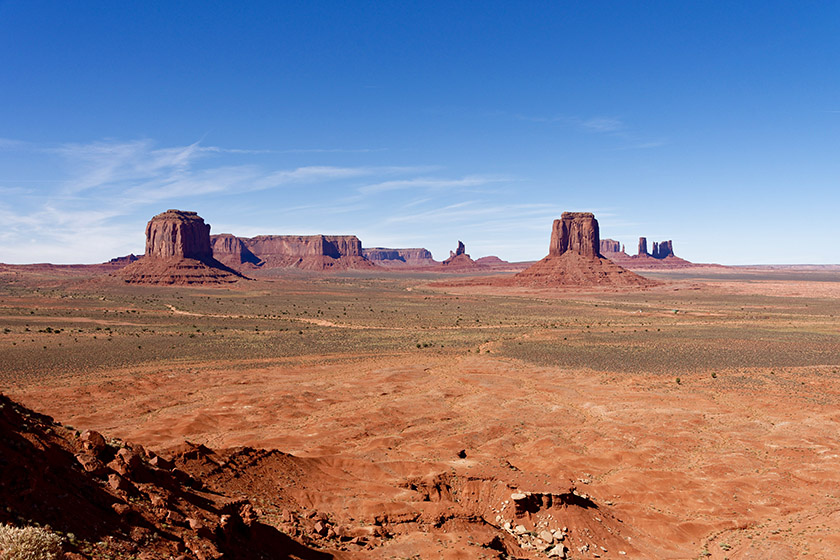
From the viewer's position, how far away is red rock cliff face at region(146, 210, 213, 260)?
531ft

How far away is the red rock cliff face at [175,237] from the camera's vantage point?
16200 cm

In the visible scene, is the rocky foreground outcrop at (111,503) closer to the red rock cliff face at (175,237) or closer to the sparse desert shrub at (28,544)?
the sparse desert shrub at (28,544)

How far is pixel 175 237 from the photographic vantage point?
162 meters

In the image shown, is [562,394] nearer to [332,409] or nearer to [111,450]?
[332,409]

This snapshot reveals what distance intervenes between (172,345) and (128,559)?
134ft

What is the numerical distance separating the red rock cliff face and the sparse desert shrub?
6663 inches

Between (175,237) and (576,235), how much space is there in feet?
425

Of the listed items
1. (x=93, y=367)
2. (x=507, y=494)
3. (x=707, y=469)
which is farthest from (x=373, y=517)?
(x=93, y=367)

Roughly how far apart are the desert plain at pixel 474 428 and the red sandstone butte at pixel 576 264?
91486mm

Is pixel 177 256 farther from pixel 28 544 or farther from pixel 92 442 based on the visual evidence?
pixel 28 544

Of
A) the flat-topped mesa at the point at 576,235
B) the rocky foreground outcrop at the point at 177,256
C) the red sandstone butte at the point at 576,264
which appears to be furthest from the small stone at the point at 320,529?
the flat-topped mesa at the point at 576,235

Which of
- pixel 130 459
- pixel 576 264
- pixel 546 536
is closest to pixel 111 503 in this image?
pixel 130 459

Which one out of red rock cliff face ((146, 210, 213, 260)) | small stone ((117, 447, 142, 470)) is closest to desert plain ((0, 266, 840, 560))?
small stone ((117, 447, 142, 470))

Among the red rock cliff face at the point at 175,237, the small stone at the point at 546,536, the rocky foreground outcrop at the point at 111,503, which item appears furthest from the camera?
the red rock cliff face at the point at 175,237
